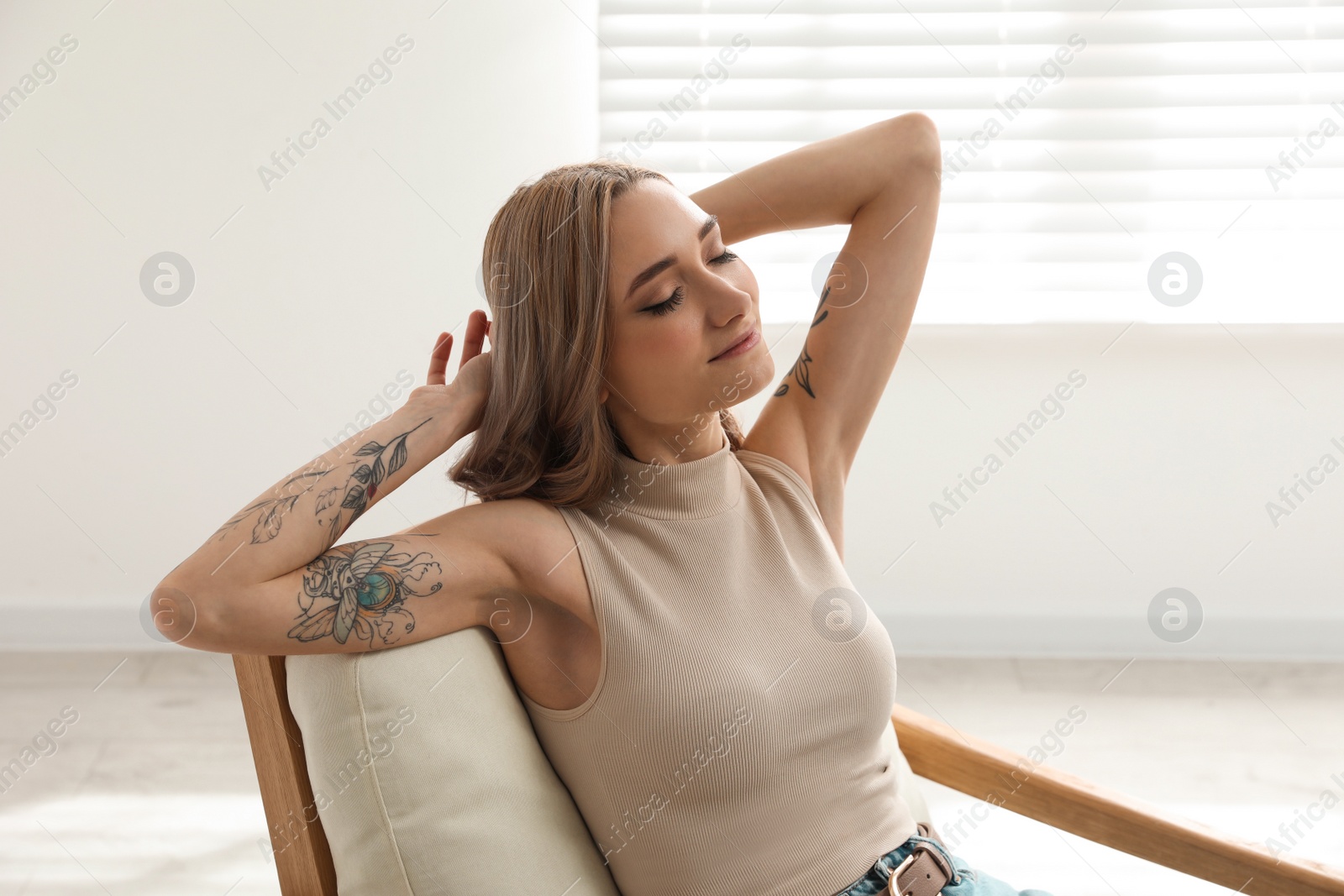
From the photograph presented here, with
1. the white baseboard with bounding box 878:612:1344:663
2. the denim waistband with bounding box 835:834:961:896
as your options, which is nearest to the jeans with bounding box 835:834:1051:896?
the denim waistband with bounding box 835:834:961:896

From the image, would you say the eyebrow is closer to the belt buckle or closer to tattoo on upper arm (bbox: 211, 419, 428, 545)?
tattoo on upper arm (bbox: 211, 419, 428, 545)

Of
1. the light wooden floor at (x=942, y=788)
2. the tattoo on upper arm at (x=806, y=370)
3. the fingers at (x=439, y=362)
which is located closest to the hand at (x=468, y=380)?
the fingers at (x=439, y=362)

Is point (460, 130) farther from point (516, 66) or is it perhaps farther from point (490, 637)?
point (490, 637)

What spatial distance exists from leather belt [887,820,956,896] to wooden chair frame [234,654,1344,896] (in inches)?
7.8

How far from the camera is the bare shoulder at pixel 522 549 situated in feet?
3.10

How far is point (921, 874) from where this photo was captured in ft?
3.33

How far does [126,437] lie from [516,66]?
1533 millimetres

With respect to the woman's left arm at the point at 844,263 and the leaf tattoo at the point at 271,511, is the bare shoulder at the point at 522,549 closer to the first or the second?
the leaf tattoo at the point at 271,511

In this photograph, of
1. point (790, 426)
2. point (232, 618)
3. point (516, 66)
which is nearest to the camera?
point (232, 618)

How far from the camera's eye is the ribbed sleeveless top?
36.9 inches

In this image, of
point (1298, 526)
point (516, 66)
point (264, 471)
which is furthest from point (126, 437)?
point (1298, 526)

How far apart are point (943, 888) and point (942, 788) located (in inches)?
54.1

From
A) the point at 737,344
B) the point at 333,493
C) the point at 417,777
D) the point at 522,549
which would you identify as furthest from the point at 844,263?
the point at 417,777

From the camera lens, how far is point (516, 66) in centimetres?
287
